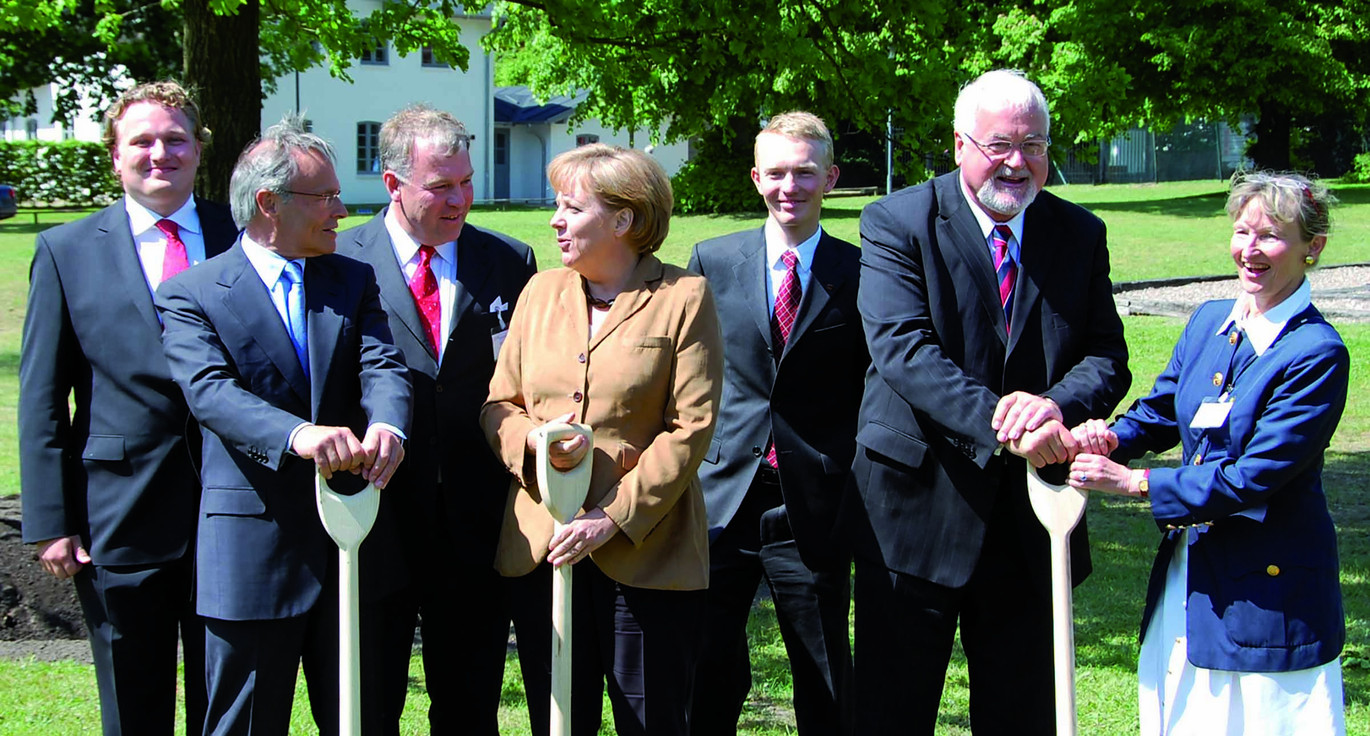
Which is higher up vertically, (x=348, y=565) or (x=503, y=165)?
(x=503, y=165)

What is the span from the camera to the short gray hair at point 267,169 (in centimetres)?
378

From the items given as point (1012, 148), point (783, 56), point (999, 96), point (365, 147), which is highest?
point (365, 147)

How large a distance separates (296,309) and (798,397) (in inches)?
63.0

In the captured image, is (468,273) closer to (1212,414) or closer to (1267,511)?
(1212,414)

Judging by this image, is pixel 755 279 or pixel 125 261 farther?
pixel 755 279

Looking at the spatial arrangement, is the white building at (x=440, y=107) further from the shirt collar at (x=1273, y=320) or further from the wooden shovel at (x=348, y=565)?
the wooden shovel at (x=348, y=565)

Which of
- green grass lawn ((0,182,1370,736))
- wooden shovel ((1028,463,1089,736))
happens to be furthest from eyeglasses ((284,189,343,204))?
green grass lawn ((0,182,1370,736))

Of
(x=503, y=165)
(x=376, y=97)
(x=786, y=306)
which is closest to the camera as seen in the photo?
(x=786, y=306)

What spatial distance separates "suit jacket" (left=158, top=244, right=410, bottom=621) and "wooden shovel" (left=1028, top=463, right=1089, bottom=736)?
1.71 m

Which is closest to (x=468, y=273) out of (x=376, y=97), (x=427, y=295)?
(x=427, y=295)

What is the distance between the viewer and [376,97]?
136 feet

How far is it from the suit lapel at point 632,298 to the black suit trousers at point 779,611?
89 centimetres

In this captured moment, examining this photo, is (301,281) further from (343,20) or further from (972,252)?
(343,20)

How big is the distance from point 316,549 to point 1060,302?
219 centimetres
